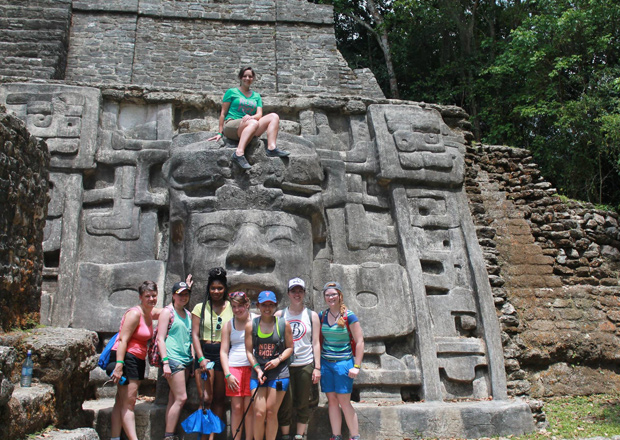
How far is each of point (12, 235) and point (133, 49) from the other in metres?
8.91

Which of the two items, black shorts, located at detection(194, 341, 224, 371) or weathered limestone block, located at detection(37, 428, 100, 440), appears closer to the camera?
weathered limestone block, located at detection(37, 428, 100, 440)

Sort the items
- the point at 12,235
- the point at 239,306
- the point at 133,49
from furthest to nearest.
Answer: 1. the point at 133,49
2. the point at 239,306
3. the point at 12,235

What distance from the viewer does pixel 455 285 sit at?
18.9 feet

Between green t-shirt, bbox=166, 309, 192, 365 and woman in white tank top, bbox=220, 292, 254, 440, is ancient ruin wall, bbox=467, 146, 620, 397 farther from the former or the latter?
green t-shirt, bbox=166, 309, 192, 365

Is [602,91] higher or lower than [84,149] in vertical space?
higher

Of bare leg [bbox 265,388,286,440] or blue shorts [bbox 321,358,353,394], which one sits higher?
blue shorts [bbox 321,358,353,394]

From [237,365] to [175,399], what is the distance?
0.49 metres

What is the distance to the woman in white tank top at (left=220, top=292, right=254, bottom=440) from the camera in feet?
12.9

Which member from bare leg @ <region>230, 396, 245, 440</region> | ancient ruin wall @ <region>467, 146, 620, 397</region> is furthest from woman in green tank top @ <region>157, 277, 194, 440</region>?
ancient ruin wall @ <region>467, 146, 620, 397</region>

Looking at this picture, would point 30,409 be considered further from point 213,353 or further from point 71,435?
point 213,353

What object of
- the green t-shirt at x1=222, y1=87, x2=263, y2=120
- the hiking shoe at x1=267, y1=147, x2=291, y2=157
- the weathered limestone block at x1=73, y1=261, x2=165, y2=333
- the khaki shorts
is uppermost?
the green t-shirt at x1=222, y1=87, x2=263, y2=120

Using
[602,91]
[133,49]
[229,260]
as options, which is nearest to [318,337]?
[229,260]

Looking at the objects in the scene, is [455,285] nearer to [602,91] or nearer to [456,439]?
[456,439]


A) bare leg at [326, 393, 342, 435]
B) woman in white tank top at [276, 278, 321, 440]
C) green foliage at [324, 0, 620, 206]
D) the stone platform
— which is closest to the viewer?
woman in white tank top at [276, 278, 321, 440]
